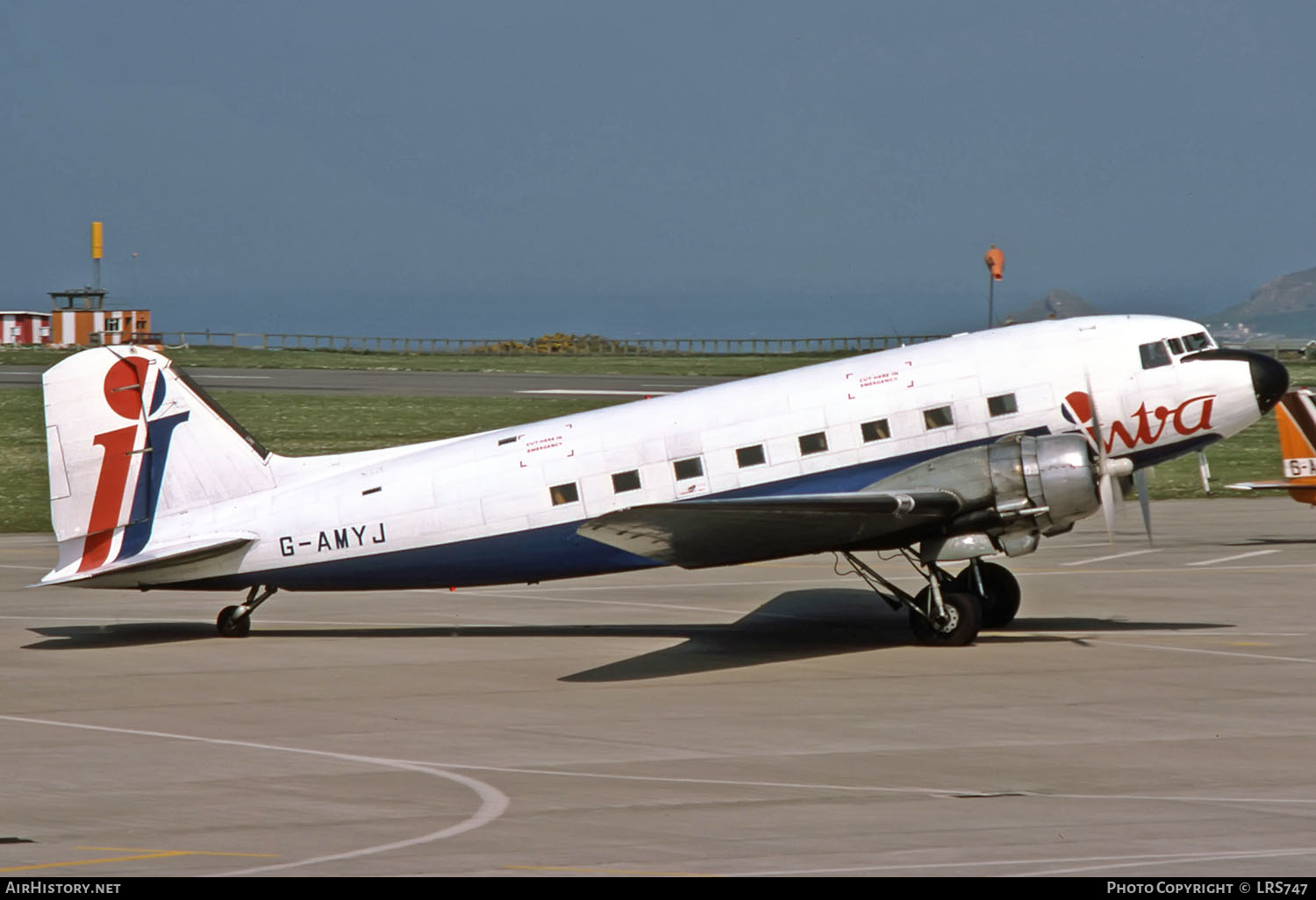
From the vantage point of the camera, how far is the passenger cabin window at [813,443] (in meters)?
21.5

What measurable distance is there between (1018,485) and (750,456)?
386cm

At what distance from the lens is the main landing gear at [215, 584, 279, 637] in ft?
75.2

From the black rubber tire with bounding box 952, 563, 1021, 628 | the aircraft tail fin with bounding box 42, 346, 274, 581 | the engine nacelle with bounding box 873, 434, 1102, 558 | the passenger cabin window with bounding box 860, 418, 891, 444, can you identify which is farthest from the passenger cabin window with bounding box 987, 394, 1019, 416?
the aircraft tail fin with bounding box 42, 346, 274, 581

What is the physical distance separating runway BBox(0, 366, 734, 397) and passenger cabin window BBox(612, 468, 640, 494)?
45281 millimetres

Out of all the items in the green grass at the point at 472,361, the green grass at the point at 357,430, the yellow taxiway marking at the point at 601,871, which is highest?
the green grass at the point at 472,361

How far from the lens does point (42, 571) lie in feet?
102

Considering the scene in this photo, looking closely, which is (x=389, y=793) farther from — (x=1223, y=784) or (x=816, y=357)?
(x=816, y=357)

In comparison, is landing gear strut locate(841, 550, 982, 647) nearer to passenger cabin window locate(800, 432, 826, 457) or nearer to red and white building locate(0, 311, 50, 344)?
passenger cabin window locate(800, 432, 826, 457)

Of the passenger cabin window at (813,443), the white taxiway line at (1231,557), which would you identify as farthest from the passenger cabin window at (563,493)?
the white taxiway line at (1231,557)

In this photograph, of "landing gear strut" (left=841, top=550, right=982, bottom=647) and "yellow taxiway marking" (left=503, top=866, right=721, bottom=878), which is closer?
"yellow taxiway marking" (left=503, top=866, right=721, bottom=878)

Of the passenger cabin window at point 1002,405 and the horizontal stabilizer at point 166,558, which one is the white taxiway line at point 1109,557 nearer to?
the passenger cabin window at point 1002,405

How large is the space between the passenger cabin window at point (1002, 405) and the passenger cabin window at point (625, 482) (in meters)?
5.20

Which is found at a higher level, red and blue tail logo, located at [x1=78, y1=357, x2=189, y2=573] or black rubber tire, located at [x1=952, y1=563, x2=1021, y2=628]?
red and blue tail logo, located at [x1=78, y1=357, x2=189, y2=573]

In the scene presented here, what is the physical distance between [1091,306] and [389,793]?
14696 millimetres
